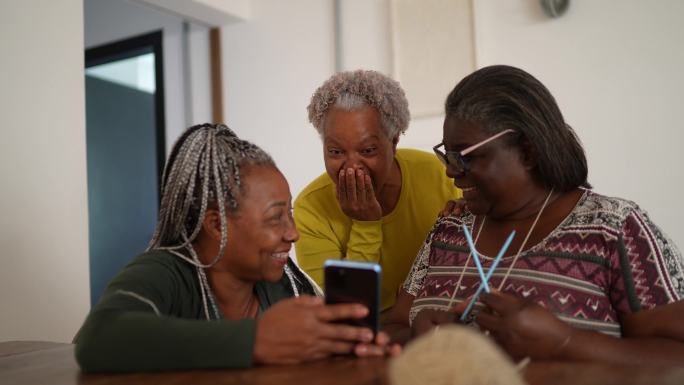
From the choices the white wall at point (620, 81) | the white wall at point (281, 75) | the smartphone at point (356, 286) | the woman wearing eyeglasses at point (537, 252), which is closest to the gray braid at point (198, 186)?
the smartphone at point (356, 286)

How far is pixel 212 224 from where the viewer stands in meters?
1.50

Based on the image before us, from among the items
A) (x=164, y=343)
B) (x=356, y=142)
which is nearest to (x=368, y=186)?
(x=356, y=142)

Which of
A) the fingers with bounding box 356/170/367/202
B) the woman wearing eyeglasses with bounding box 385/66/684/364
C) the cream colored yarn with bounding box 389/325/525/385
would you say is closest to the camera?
the cream colored yarn with bounding box 389/325/525/385

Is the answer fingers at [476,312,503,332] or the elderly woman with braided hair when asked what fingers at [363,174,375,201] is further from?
fingers at [476,312,503,332]

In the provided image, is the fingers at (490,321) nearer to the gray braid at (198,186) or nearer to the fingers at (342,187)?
the gray braid at (198,186)

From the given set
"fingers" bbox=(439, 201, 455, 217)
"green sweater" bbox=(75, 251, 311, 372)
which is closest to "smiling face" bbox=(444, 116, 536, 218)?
"fingers" bbox=(439, 201, 455, 217)

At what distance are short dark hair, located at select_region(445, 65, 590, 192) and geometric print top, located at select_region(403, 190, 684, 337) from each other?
0.10m

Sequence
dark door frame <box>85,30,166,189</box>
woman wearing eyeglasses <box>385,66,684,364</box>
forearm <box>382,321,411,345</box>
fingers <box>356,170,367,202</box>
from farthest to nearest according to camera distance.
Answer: dark door frame <box>85,30,166,189</box> → fingers <box>356,170,367,202</box> → forearm <box>382,321,411,345</box> → woman wearing eyeglasses <box>385,66,684,364</box>

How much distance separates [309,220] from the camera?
2340 millimetres

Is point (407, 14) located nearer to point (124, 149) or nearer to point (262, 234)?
point (262, 234)

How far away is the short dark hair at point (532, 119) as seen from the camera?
150cm

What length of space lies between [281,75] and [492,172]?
3070 mm

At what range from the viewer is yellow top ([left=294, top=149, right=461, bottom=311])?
2248 mm

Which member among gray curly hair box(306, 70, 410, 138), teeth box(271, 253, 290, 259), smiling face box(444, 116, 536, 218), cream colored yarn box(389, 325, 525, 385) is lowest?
cream colored yarn box(389, 325, 525, 385)
